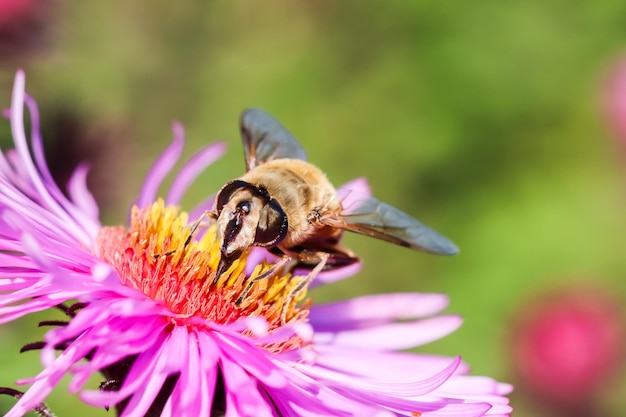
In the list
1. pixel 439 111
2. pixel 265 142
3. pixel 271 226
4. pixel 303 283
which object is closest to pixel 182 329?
pixel 271 226

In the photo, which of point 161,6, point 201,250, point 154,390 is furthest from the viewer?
point 161,6

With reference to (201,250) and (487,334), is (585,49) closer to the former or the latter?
(487,334)

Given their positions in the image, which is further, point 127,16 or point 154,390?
point 127,16

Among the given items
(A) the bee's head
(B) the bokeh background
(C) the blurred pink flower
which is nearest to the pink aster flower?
(A) the bee's head

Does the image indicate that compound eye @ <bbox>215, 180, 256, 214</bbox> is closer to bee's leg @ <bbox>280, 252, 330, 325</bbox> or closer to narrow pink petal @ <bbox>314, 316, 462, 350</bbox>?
bee's leg @ <bbox>280, 252, 330, 325</bbox>

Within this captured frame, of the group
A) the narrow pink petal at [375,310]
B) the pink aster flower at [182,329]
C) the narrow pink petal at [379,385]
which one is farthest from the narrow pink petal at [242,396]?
the narrow pink petal at [375,310]

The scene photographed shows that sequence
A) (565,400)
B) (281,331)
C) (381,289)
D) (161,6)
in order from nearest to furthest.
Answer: (281,331) → (565,400) → (381,289) → (161,6)

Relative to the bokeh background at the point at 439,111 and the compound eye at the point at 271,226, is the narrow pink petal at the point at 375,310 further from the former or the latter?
the bokeh background at the point at 439,111

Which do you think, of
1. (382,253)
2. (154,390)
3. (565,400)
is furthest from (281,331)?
(382,253)
